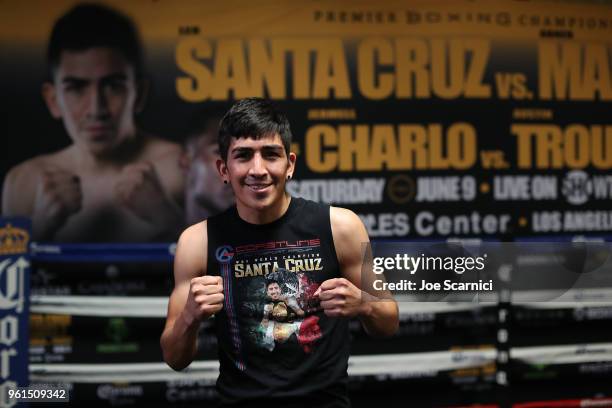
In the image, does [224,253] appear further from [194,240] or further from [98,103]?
[98,103]

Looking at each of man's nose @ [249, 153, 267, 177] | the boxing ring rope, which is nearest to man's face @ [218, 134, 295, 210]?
man's nose @ [249, 153, 267, 177]

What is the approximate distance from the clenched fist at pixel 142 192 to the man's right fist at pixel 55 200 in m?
0.23

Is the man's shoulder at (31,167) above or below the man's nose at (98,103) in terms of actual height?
below

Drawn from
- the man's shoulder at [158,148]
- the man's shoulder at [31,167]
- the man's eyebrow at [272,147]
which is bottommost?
the man's eyebrow at [272,147]

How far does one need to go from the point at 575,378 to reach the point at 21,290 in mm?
3109

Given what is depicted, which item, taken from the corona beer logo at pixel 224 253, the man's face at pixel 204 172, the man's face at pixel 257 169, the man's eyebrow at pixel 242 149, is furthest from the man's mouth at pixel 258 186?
the man's face at pixel 204 172

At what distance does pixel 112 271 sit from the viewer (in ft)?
10.9

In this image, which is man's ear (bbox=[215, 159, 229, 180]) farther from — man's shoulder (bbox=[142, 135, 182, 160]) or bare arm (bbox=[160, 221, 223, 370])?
man's shoulder (bbox=[142, 135, 182, 160])

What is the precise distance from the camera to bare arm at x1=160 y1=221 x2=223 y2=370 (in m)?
1.62

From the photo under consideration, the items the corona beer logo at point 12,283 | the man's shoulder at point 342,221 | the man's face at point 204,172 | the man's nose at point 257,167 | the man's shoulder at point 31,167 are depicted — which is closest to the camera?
the man's nose at point 257,167

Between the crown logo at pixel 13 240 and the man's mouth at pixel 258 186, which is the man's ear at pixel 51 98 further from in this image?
the man's mouth at pixel 258 186

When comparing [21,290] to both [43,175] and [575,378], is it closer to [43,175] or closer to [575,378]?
[43,175]

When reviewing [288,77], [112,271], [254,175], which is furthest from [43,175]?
[254,175]

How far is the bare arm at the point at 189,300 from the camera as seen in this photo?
1621mm
